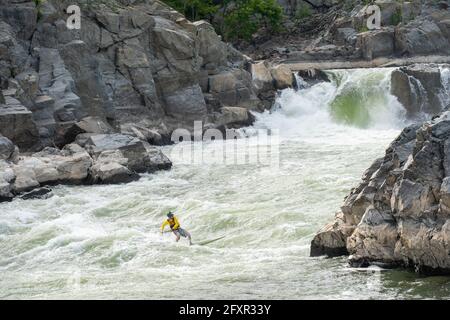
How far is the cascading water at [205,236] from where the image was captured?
16484 mm

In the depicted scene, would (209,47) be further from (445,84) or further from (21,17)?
(445,84)

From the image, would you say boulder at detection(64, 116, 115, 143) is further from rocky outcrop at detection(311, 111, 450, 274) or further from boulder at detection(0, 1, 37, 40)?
rocky outcrop at detection(311, 111, 450, 274)

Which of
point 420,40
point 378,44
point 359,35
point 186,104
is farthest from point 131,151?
point 420,40

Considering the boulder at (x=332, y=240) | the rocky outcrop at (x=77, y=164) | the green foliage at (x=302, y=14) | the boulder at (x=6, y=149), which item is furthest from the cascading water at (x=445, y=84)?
the boulder at (x=332, y=240)

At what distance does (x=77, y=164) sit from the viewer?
1183 inches

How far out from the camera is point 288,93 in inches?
1823

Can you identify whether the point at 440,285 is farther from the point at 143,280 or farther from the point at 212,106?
the point at 212,106

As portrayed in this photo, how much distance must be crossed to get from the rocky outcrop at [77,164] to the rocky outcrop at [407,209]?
526 inches

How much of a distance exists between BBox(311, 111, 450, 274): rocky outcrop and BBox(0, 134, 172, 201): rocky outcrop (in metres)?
13.4

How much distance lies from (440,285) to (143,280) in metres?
6.36

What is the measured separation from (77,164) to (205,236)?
375 inches

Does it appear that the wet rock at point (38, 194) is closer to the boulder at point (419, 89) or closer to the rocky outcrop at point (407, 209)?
the rocky outcrop at point (407, 209)

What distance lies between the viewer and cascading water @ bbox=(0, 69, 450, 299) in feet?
54.1
